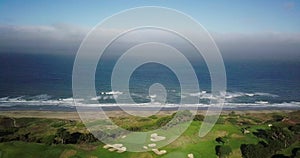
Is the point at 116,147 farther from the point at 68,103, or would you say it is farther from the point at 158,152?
the point at 68,103

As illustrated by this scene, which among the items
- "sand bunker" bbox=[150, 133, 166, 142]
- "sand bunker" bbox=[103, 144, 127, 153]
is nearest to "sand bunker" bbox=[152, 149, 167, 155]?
"sand bunker" bbox=[103, 144, 127, 153]

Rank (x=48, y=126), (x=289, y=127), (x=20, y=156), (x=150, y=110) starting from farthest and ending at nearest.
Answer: (x=150, y=110) → (x=48, y=126) → (x=289, y=127) → (x=20, y=156)

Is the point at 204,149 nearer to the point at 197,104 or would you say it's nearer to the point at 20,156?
the point at 20,156

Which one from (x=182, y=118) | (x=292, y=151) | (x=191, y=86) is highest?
(x=191, y=86)

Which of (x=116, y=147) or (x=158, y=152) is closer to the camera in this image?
(x=158, y=152)

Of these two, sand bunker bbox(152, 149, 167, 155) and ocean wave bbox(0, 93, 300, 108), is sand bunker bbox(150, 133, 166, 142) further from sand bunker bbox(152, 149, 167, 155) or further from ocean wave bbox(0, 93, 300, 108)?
ocean wave bbox(0, 93, 300, 108)

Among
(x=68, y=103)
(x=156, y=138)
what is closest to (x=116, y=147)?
(x=156, y=138)

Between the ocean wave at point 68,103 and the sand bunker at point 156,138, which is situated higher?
the ocean wave at point 68,103

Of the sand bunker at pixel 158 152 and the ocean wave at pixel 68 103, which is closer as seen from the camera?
the sand bunker at pixel 158 152

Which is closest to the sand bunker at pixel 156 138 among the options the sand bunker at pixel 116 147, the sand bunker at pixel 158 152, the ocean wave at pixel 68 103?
the sand bunker at pixel 158 152

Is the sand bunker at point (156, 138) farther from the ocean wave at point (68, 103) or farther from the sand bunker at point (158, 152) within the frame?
the ocean wave at point (68, 103)

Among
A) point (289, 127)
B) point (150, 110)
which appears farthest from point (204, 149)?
point (150, 110)
